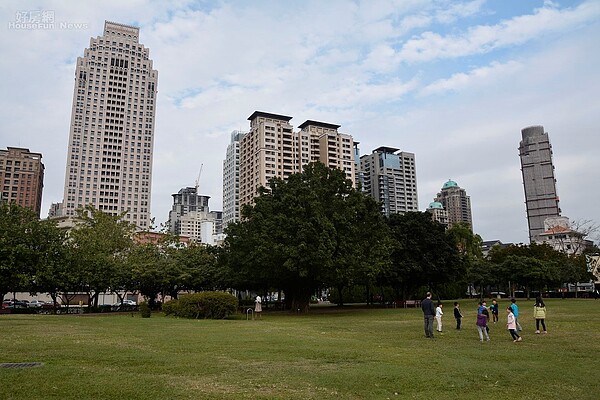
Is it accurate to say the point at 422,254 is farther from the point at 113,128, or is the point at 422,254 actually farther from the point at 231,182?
the point at 231,182

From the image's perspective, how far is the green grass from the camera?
932 centimetres

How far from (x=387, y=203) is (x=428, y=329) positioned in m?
178

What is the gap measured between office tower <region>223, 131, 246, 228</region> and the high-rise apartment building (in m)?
21.3

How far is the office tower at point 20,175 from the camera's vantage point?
151 metres

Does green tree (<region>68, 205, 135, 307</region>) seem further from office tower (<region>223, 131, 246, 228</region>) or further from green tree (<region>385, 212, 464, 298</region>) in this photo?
office tower (<region>223, 131, 246, 228</region>)

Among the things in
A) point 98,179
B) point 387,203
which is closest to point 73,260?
point 98,179

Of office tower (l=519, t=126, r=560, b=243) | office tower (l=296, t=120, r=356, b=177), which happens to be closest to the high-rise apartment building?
office tower (l=296, t=120, r=356, b=177)

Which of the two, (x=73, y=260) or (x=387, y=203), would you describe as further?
(x=387, y=203)

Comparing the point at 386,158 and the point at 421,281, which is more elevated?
the point at 386,158

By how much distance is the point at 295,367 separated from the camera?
12.1 m

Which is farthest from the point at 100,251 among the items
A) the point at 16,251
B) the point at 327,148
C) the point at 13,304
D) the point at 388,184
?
the point at 388,184

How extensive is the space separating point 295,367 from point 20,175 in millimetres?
168329

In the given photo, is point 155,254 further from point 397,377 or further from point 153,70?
point 153,70

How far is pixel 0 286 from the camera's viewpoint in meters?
37.8
